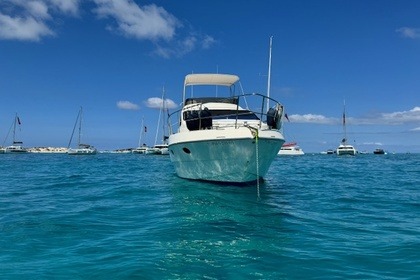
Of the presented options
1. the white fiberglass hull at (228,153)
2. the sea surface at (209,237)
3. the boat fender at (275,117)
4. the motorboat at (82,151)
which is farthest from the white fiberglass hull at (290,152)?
the sea surface at (209,237)

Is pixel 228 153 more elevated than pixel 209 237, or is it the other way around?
pixel 228 153

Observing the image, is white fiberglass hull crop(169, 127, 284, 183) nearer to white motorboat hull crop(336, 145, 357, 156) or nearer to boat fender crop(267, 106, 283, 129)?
boat fender crop(267, 106, 283, 129)

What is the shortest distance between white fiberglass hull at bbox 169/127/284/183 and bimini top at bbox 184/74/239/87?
206 inches

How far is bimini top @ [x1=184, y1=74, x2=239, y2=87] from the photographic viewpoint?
1895cm

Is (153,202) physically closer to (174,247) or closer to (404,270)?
(174,247)

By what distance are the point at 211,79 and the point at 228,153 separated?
7477 mm

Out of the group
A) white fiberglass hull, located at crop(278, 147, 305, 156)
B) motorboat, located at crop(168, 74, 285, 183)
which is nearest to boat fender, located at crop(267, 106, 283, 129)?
motorboat, located at crop(168, 74, 285, 183)

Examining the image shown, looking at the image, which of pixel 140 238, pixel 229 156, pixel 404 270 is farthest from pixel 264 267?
pixel 229 156

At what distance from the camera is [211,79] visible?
19312 millimetres

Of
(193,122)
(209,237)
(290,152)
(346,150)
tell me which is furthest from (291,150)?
(209,237)

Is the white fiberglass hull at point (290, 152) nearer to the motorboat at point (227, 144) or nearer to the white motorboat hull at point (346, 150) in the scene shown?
the white motorboat hull at point (346, 150)

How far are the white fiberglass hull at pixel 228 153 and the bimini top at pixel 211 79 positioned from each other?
17.2ft

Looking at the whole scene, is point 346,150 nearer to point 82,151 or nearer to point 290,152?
point 290,152

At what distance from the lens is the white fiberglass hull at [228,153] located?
1262 cm
